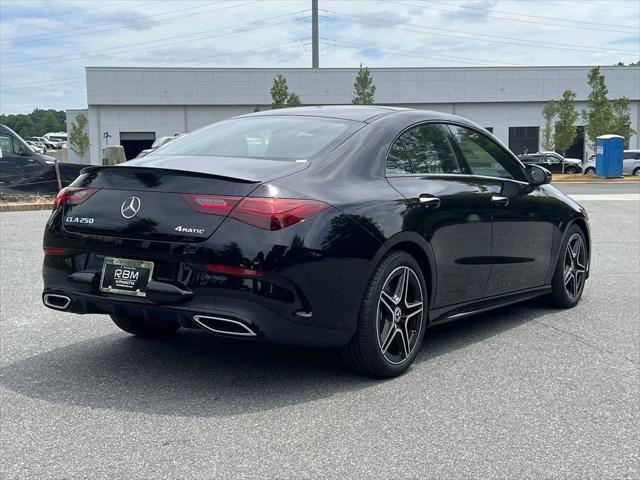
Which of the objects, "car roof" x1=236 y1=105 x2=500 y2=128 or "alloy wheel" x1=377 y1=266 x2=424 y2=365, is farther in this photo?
"car roof" x1=236 y1=105 x2=500 y2=128

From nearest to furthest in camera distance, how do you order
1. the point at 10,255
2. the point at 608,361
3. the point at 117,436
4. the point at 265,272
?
the point at 117,436 < the point at 265,272 < the point at 608,361 < the point at 10,255

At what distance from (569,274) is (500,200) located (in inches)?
59.6

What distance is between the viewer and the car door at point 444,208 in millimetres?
4543

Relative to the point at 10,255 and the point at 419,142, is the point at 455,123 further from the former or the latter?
the point at 10,255

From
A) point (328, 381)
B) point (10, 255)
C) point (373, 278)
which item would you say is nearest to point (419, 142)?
point (373, 278)

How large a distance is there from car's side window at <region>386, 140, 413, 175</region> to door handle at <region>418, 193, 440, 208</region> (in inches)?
7.9

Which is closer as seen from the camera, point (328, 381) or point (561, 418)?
point (561, 418)

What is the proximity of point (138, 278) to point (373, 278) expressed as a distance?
4.18ft

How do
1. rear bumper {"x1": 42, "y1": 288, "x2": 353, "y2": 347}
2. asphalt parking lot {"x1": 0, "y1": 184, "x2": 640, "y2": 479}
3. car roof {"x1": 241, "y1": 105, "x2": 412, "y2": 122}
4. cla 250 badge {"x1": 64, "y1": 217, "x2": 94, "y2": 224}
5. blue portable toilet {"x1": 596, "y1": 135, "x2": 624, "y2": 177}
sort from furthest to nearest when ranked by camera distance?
blue portable toilet {"x1": 596, "y1": 135, "x2": 624, "y2": 177} → car roof {"x1": 241, "y1": 105, "x2": 412, "y2": 122} → cla 250 badge {"x1": 64, "y1": 217, "x2": 94, "y2": 224} → rear bumper {"x1": 42, "y1": 288, "x2": 353, "y2": 347} → asphalt parking lot {"x1": 0, "y1": 184, "x2": 640, "y2": 479}

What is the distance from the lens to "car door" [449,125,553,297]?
5.33 m

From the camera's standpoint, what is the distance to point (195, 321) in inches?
148

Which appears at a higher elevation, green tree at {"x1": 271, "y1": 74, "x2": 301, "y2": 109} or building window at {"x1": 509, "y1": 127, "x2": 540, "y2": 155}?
green tree at {"x1": 271, "y1": 74, "x2": 301, "y2": 109}

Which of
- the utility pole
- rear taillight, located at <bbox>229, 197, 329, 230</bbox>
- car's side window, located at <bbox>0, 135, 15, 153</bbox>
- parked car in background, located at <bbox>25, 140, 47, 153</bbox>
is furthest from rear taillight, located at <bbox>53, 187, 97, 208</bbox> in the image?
the utility pole

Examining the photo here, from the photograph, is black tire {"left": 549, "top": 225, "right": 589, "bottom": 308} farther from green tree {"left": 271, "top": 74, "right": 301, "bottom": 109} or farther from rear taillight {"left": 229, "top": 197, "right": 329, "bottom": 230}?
green tree {"left": 271, "top": 74, "right": 301, "bottom": 109}
